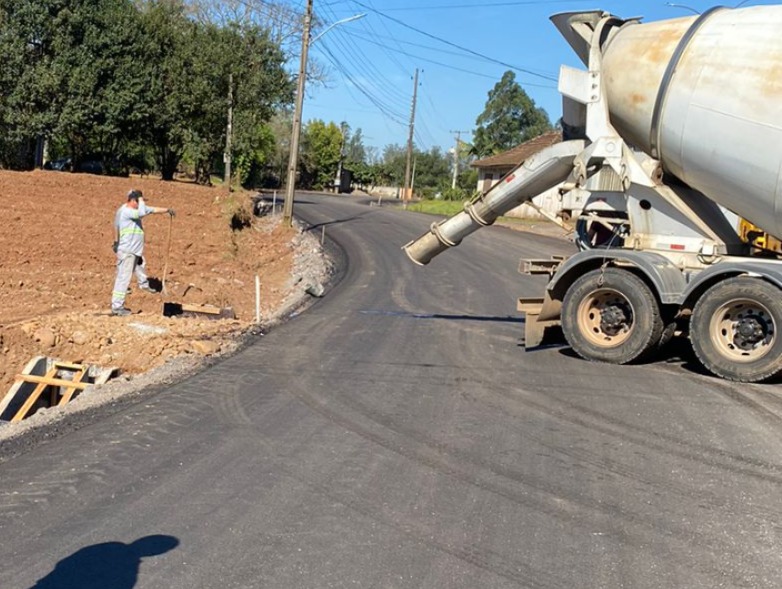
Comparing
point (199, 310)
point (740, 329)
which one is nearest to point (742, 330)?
point (740, 329)

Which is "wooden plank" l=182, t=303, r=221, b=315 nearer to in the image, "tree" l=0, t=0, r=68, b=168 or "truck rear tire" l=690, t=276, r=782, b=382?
"truck rear tire" l=690, t=276, r=782, b=382

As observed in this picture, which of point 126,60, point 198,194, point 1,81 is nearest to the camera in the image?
point 198,194

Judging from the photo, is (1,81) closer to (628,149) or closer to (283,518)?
(628,149)

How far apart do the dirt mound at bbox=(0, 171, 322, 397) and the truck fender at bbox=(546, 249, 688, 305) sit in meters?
4.29

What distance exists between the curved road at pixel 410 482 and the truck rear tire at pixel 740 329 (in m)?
0.28

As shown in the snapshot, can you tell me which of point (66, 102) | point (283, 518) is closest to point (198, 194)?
point (66, 102)

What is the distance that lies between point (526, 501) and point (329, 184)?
91876 millimetres

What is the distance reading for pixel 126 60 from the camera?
3388 centimetres

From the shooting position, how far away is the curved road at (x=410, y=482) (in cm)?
438

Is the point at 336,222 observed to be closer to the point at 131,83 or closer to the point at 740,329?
the point at 131,83

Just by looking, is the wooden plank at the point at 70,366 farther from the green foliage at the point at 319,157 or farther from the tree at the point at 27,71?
the green foliage at the point at 319,157

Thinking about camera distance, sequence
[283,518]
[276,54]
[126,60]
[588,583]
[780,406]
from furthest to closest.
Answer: [276,54] → [126,60] → [780,406] → [283,518] → [588,583]

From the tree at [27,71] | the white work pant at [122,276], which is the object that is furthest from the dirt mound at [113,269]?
the tree at [27,71]

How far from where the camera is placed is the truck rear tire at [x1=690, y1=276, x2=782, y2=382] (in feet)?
27.7
